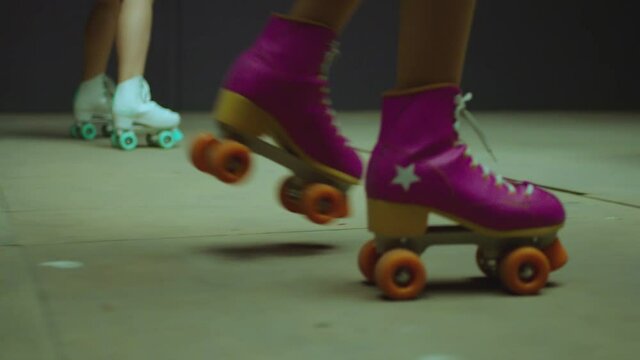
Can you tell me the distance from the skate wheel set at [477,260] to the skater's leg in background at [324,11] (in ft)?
1.20

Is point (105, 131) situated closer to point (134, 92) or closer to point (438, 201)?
point (134, 92)

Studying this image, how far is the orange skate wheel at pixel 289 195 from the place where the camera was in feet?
5.03

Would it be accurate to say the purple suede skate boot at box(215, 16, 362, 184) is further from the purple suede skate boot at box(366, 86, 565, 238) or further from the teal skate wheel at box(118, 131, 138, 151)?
the teal skate wheel at box(118, 131, 138, 151)

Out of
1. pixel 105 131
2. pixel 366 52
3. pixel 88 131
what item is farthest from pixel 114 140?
pixel 366 52

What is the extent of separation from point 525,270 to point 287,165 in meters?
0.43

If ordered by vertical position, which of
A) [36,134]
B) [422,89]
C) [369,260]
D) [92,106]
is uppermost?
[422,89]

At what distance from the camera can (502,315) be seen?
1108 mm

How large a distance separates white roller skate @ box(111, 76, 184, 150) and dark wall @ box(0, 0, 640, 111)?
1.66 meters

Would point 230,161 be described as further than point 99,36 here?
No

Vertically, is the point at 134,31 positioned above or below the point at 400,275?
above

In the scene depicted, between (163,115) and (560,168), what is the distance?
115cm

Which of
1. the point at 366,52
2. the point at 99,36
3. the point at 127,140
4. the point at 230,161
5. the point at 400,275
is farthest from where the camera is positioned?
the point at 366,52

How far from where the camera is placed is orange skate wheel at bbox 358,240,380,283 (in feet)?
4.07

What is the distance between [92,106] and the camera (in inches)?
132
